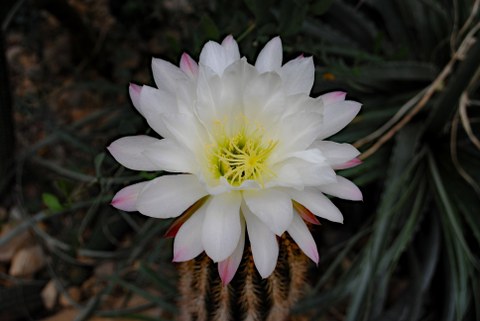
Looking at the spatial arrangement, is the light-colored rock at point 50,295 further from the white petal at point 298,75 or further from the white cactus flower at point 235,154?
the white petal at point 298,75

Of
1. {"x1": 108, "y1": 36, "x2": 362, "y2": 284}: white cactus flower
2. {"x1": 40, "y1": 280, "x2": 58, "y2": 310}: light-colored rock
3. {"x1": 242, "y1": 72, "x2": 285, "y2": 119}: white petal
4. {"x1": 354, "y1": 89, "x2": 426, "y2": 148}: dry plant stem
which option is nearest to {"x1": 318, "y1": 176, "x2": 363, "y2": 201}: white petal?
{"x1": 108, "y1": 36, "x2": 362, "y2": 284}: white cactus flower

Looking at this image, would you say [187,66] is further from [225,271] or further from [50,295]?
[50,295]

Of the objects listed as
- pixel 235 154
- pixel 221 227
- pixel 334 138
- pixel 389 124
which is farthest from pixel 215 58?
pixel 389 124

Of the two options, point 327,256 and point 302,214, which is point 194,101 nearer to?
point 302,214

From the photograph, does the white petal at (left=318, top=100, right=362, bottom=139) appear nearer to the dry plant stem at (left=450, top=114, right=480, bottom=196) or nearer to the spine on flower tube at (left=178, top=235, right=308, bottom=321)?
the spine on flower tube at (left=178, top=235, right=308, bottom=321)

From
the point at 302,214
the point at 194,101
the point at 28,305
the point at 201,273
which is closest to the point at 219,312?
the point at 201,273

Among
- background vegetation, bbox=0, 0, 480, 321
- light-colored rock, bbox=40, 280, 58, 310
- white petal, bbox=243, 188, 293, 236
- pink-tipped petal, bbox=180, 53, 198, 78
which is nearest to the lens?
white petal, bbox=243, 188, 293, 236
